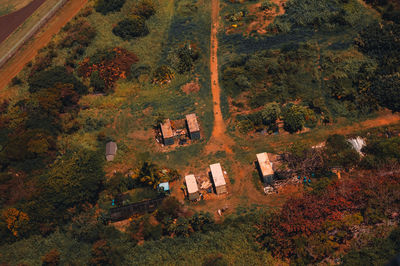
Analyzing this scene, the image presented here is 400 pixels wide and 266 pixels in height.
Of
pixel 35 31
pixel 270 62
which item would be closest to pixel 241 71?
pixel 270 62

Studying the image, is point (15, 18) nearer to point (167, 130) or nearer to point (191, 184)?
point (167, 130)

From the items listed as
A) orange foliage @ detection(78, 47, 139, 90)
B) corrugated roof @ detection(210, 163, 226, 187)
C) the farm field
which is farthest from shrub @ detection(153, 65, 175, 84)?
corrugated roof @ detection(210, 163, 226, 187)

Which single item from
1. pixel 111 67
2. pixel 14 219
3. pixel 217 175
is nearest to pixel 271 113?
pixel 217 175

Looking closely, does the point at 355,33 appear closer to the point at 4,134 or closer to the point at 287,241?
the point at 287,241

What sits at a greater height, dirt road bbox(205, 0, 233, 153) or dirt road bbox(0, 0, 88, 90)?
dirt road bbox(0, 0, 88, 90)

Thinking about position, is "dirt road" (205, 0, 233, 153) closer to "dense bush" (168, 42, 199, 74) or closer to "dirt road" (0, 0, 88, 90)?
"dense bush" (168, 42, 199, 74)

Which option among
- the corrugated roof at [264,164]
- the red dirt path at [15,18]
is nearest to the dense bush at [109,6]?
the red dirt path at [15,18]
